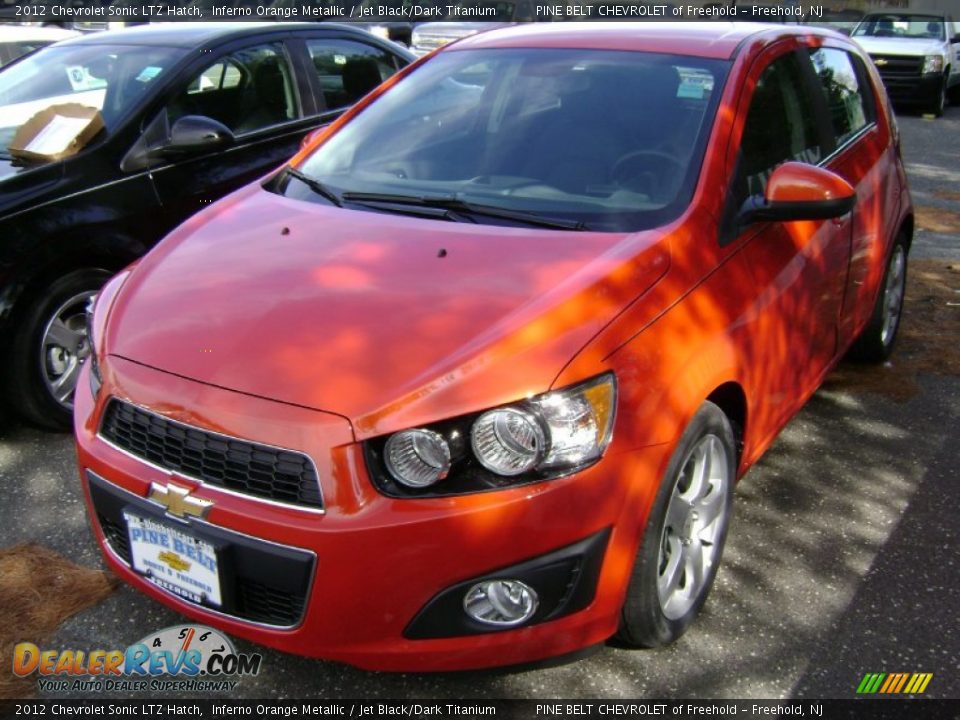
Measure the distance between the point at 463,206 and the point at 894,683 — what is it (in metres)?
1.87

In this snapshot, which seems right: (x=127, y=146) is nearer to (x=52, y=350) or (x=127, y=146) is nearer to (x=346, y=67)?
(x=52, y=350)

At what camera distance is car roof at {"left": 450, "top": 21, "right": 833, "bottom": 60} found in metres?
3.26

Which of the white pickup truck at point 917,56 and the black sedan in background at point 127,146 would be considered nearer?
the black sedan in background at point 127,146

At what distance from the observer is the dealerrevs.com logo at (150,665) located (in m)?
2.55

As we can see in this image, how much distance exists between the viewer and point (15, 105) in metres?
4.73

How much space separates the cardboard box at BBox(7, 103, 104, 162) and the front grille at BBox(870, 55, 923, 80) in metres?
13.3

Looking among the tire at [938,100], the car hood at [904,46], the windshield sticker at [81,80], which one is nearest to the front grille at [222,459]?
the windshield sticker at [81,80]

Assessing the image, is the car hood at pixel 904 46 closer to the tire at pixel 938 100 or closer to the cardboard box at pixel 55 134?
the tire at pixel 938 100

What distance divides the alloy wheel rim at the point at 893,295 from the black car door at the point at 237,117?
3.15 m

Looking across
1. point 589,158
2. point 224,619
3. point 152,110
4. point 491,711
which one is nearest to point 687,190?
point 589,158

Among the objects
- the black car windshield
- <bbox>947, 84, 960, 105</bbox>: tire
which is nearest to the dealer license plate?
the black car windshield

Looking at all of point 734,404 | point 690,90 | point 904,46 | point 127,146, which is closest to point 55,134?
point 127,146

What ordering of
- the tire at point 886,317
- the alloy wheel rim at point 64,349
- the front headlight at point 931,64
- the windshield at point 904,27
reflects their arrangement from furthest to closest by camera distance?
the windshield at point 904,27
the front headlight at point 931,64
the tire at point 886,317
the alloy wheel rim at point 64,349

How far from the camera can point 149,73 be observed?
457 centimetres
